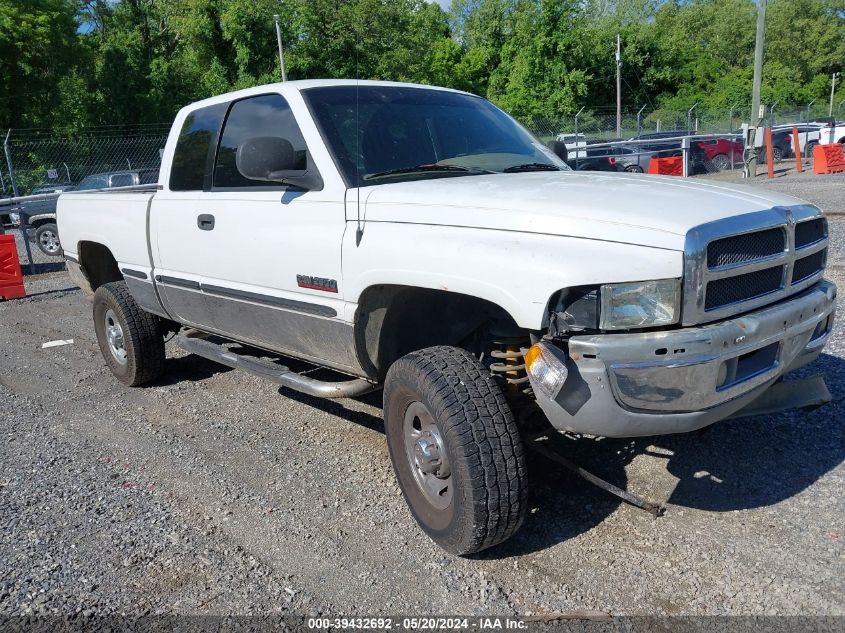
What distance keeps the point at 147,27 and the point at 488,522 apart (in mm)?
47524

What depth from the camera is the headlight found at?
103 inches

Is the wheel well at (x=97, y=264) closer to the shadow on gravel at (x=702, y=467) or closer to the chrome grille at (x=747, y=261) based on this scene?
the shadow on gravel at (x=702, y=467)

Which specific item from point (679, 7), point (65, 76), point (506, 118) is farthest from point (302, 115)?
point (679, 7)

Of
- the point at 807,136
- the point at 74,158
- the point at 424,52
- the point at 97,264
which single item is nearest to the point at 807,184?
the point at 424,52

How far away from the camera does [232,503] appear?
12.5ft

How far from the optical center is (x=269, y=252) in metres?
3.95

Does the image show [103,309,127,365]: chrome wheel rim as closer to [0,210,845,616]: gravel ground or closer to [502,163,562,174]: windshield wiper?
[0,210,845,616]: gravel ground

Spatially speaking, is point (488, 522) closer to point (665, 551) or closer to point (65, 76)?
point (665, 551)

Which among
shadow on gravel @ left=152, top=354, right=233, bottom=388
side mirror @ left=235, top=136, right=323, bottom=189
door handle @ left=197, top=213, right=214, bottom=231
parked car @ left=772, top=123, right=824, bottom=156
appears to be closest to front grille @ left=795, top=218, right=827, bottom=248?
side mirror @ left=235, top=136, right=323, bottom=189

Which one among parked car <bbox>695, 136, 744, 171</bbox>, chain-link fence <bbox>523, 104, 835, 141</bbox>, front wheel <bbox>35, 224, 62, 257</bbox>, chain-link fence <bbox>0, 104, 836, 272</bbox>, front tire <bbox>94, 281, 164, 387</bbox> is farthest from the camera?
chain-link fence <bbox>523, 104, 835, 141</bbox>

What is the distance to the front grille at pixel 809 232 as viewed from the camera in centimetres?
314

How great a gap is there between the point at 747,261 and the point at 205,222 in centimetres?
305

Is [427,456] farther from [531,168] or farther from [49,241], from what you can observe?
[49,241]

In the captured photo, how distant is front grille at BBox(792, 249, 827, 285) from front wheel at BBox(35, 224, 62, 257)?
Result: 1412 centimetres
